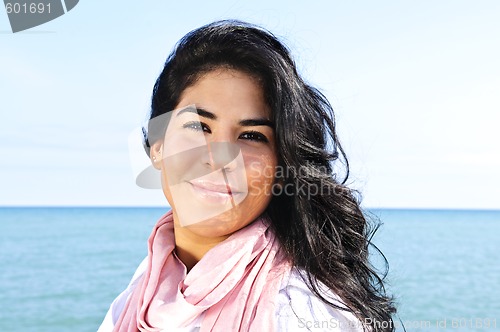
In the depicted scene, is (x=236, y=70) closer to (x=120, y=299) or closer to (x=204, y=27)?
(x=204, y=27)

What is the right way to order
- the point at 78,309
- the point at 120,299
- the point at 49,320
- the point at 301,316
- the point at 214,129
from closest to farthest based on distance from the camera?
the point at 301,316, the point at 214,129, the point at 120,299, the point at 49,320, the point at 78,309

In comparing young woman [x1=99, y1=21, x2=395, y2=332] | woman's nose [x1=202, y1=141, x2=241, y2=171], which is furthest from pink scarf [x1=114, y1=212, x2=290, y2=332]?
Result: woman's nose [x1=202, y1=141, x2=241, y2=171]

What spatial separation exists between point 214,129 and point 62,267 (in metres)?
17.8

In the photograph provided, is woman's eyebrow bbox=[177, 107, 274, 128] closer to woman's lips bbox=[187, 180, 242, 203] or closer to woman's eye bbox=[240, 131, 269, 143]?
woman's eye bbox=[240, 131, 269, 143]

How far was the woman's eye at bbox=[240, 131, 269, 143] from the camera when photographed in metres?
1.87

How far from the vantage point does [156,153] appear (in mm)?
2111

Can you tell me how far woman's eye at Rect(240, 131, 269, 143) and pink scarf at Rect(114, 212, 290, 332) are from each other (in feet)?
0.93

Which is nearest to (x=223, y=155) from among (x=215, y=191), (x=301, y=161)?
(x=215, y=191)

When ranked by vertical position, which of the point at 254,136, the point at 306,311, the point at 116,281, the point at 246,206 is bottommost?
the point at 116,281

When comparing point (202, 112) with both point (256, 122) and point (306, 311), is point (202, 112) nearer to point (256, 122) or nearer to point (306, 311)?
point (256, 122)

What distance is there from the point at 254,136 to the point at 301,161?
0.58 ft

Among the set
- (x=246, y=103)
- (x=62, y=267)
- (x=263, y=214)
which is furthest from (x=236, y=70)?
(x=62, y=267)

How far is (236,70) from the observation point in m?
1.92

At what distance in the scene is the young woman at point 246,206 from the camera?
181 centimetres
